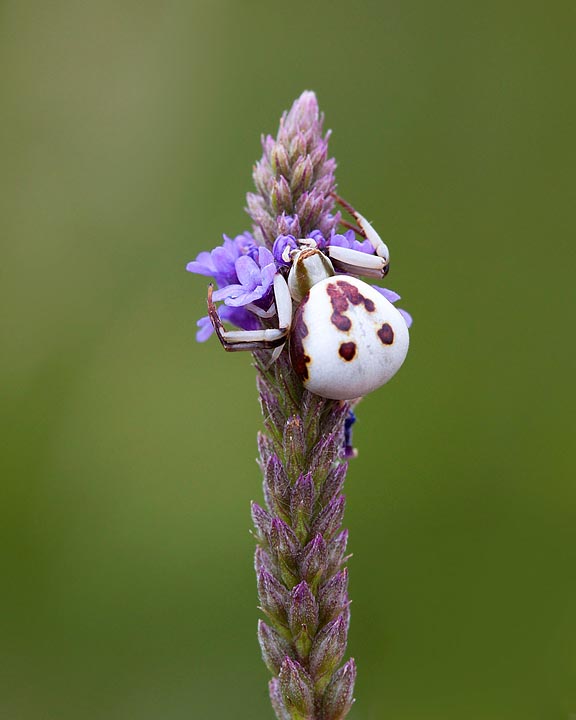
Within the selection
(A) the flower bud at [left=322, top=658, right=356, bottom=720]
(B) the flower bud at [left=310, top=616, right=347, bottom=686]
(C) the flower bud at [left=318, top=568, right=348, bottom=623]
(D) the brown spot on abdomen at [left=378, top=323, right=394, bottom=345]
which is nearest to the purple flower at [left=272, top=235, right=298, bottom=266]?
(D) the brown spot on abdomen at [left=378, top=323, right=394, bottom=345]

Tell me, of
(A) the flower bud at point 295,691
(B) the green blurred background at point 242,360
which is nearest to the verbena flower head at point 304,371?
(A) the flower bud at point 295,691

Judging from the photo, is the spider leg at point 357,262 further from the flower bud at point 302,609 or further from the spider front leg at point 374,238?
the flower bud at point 302,609

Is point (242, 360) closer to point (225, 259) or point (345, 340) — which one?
point (225, 259)

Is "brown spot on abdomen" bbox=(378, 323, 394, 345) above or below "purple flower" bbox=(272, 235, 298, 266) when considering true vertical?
below

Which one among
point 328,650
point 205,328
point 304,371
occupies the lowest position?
point 328,650

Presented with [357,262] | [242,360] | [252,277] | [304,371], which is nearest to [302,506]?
[304,371]

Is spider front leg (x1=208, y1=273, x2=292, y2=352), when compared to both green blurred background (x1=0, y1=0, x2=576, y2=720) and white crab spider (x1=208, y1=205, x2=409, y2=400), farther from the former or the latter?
green blurred background (x1=0, y1=0, x2=576, y2=720)

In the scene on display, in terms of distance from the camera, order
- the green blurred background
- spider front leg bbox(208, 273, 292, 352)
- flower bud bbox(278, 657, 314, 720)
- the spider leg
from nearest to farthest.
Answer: flower bud bbox(278, 657, 314, 720)
spider front leg bbox(208, 273, 292, 352)
the spider leg
the green blurred background
